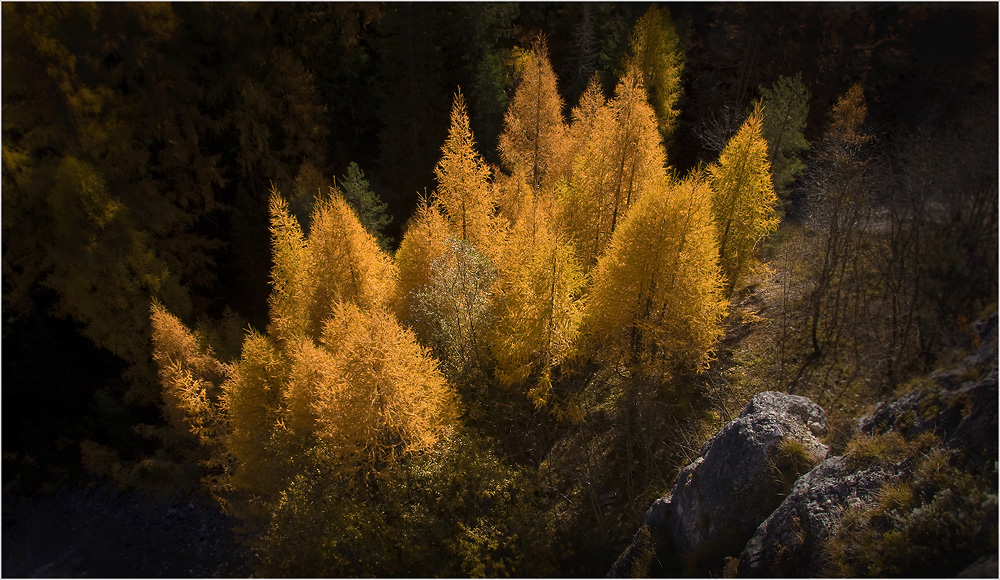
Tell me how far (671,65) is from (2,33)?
3133 cm

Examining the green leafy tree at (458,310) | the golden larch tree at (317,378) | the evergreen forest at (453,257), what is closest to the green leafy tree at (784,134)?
the evergreen forest at (453,257)

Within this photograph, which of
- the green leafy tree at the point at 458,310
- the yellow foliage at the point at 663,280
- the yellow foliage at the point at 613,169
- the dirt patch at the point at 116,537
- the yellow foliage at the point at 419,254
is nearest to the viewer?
the yellow foliage at the point at 663,280

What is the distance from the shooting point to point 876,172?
14.5 m

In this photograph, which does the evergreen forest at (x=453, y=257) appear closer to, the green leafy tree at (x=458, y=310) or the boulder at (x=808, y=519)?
the green leafy tree at (x=458, y=310)

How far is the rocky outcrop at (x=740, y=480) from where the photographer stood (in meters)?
10.5

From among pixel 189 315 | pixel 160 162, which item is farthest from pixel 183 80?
pixel 189 315

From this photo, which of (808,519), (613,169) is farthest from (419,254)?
(808,519)

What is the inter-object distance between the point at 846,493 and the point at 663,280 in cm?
658

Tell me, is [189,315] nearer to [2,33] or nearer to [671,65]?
[2,33]

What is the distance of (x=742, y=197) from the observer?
53.9 ft

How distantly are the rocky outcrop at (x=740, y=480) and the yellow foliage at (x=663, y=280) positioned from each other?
3.16 metres

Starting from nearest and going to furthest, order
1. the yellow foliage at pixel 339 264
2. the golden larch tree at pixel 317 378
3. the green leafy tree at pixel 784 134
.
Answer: the golden larch tree at pixel 317 378
the yellow foliage at pixel 339 264
the green leafy tree at pixel 784 134

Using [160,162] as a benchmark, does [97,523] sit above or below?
below

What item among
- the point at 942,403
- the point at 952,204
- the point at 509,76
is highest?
the point at 509,76
